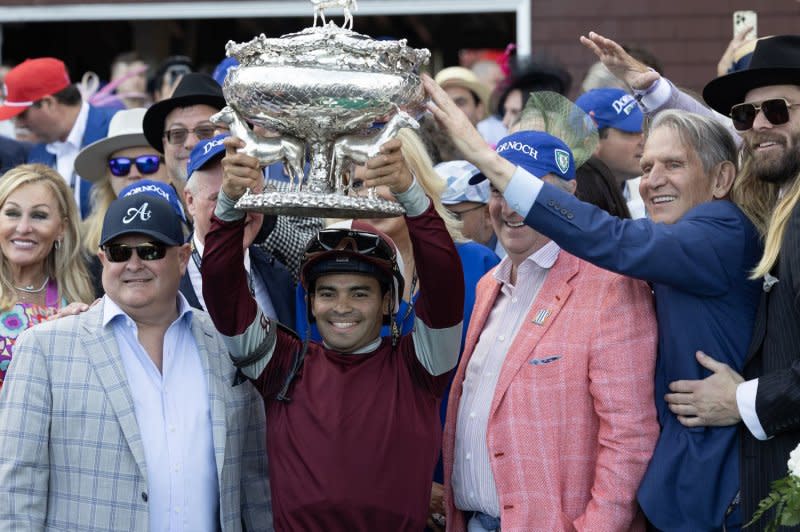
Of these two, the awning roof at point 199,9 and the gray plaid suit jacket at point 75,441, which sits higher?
the awning roof at point 199,9

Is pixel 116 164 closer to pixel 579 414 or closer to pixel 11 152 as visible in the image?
pixel 11 152

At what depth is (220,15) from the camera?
455 inches

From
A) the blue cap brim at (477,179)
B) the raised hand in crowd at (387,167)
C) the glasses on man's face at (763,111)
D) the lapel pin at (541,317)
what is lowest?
the lapel pin at (541,317)

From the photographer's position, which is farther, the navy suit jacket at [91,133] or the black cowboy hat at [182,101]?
the navy suit jacket at [91,133]

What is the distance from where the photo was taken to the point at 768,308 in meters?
4.39

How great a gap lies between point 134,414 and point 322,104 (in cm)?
135

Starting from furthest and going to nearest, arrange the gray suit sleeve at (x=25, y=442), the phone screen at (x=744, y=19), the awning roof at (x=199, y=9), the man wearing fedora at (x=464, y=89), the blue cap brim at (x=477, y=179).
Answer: the awning roof at (x=199, y=9)
the phone screen at (x=744, y=19)
the man wearing fedora at (x=464, y=89)
the blue cap brim at (x=477, y=179)
the gray suit sleeve at (x=25, y=442)

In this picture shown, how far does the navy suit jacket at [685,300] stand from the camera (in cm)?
429

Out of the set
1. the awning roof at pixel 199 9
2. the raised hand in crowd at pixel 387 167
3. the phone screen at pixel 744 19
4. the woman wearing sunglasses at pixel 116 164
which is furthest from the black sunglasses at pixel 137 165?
the phone screen at pixel 744 19

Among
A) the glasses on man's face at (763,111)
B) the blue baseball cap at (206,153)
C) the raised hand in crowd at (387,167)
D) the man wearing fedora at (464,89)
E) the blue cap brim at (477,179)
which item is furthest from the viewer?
the man wearing fedora at (464,89)

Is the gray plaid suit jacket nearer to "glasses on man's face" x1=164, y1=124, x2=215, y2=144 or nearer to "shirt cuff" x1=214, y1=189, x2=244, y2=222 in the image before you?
"shirt cuff" x1=214, y1=189, x2=244, y2=222

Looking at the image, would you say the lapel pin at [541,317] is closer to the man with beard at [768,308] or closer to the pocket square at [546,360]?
the pocket square at [546,360]

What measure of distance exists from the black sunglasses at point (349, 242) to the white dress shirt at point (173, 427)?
0.62 meters

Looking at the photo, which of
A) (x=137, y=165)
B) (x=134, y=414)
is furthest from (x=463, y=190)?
(x=134, y=414)
